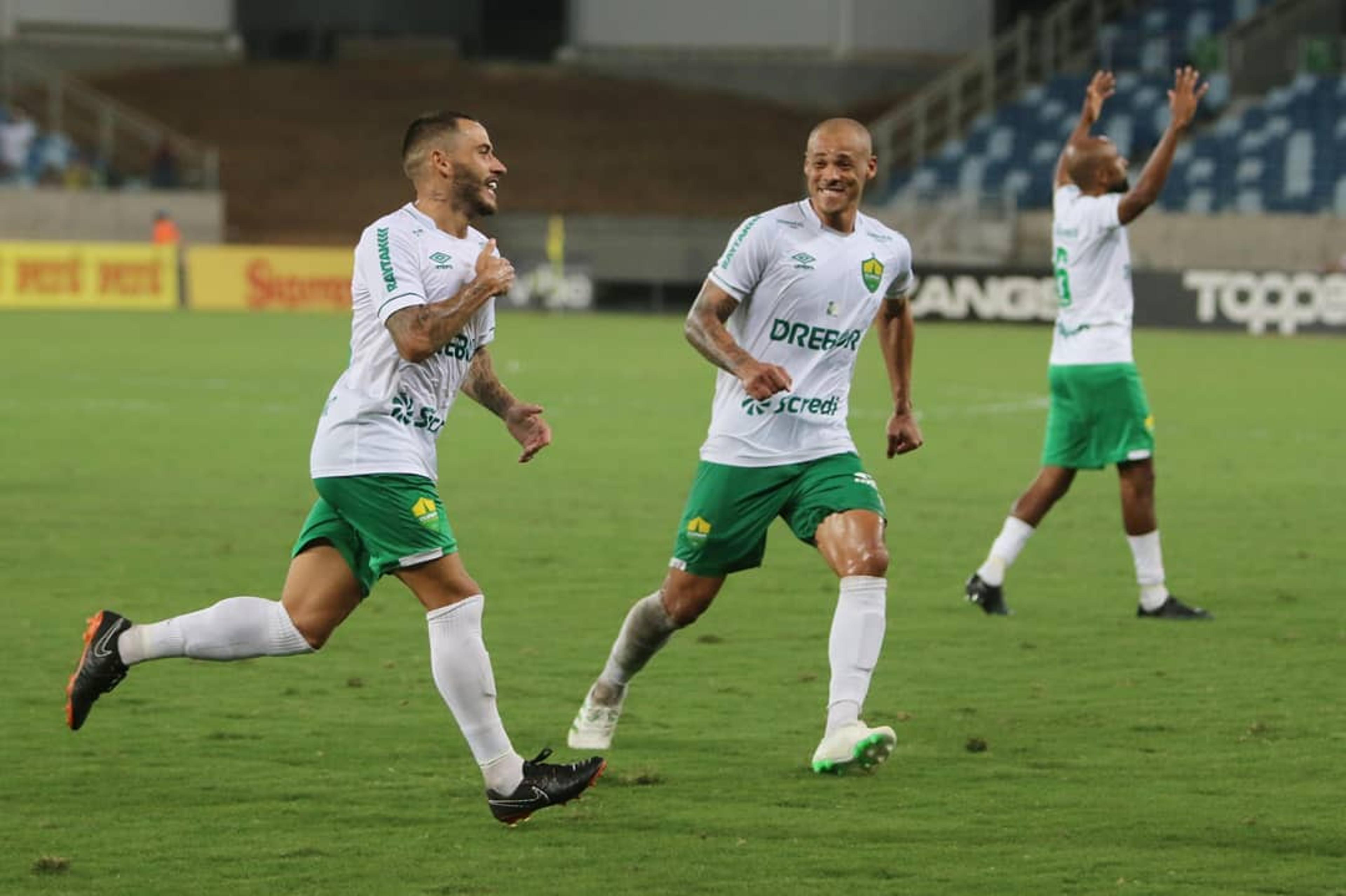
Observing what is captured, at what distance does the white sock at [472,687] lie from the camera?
6535 mm

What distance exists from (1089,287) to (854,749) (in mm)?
4418

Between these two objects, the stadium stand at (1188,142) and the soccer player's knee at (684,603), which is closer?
the soccer player's knee at (684,603)

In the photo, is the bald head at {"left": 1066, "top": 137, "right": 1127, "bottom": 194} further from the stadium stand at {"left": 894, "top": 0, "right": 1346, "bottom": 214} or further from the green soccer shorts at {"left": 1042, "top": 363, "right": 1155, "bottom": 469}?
the stadium stand at {"left": 894, "top": 0, "right": 1346, "bottom": 214}

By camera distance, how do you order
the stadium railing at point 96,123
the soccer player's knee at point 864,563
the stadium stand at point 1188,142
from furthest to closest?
the stadium railing at point 96,123 → the stadium stand at point 1188,142 → the soccer player's knee at point 864,563

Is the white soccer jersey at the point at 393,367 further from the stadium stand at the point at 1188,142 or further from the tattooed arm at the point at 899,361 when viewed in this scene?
the stadium stand at the point at 1188,142

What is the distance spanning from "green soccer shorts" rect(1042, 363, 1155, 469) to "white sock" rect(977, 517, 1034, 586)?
1.04 feet

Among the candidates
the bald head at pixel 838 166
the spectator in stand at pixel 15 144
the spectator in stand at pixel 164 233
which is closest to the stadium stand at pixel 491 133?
the spectator in stand at pixel 15 144

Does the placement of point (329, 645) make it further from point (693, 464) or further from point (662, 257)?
point (662, 257)

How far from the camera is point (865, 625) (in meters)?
7.18

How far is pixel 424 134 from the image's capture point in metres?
6.62

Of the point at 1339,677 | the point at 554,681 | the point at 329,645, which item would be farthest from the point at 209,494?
the point at 1339,677

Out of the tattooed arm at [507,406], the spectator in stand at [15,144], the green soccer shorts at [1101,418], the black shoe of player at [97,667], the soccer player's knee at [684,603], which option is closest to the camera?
the tattooed arm at [507,406]

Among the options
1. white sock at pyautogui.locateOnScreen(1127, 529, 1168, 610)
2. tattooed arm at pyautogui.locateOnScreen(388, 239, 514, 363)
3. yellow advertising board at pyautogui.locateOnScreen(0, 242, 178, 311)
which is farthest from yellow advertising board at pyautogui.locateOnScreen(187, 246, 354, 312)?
tattooed arm at pyautogui.locateOnScreen(388, 239, 514, 363)

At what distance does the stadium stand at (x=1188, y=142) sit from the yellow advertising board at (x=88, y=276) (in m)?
13.1
